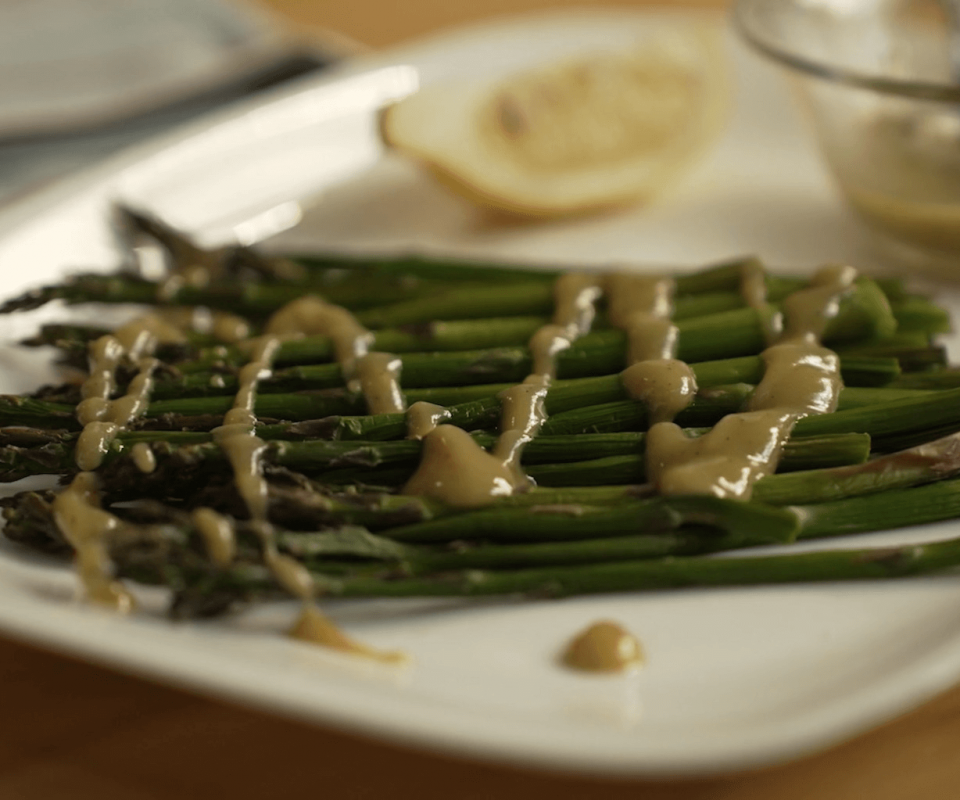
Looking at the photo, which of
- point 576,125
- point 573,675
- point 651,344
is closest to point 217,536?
point 573,675

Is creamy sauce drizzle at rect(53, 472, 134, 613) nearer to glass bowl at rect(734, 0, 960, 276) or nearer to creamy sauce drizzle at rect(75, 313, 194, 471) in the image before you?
creamy sauce drizzle at rect(75, 313, 194, 471)

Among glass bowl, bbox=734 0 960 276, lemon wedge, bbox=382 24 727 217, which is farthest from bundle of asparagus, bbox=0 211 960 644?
lemon wedge, bbox=382 24 727 217

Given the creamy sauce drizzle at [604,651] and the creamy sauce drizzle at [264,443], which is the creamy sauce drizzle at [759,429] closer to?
the creamy sauce drizzle at [604,651]

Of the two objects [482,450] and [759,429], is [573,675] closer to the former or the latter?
[482,450]

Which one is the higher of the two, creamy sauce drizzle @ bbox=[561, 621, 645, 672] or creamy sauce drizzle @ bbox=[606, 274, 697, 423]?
creamy sauce drizzle @ bbox=[606, 274, 697, 423]

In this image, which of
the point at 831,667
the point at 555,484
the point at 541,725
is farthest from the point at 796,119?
the point at 541,725

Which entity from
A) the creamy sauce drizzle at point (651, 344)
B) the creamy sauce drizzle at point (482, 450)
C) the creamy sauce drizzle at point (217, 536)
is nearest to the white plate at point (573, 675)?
the creamy sauce drizzle at point (217, 536)
